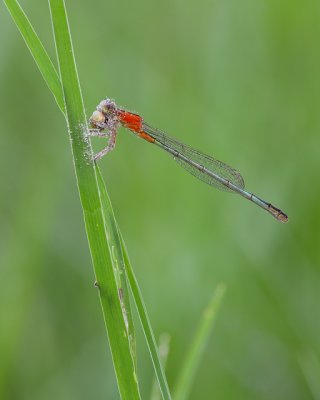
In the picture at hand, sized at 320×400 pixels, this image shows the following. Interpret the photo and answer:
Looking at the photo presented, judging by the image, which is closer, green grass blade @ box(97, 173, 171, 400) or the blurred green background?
green grass blade @ box(97, 173, 171, 400)

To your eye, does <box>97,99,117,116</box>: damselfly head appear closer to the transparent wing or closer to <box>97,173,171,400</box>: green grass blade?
the transparent wing

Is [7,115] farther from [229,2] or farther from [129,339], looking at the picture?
[129,339]

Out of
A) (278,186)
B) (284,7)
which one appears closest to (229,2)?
(284,7)

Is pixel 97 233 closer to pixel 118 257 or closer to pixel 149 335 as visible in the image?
pixel 118 257

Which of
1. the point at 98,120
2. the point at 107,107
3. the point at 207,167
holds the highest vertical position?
the point at 207,167

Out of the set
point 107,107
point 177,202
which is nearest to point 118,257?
point 107,107

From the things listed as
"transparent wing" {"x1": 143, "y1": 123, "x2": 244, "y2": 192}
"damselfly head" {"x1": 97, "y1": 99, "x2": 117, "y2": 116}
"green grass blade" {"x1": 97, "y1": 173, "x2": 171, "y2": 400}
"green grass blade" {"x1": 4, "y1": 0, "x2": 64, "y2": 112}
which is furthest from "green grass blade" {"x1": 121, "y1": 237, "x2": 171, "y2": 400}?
"transparent wing" {"x1": 143, "y1": 123, "x2": 244, "y2": 192}
